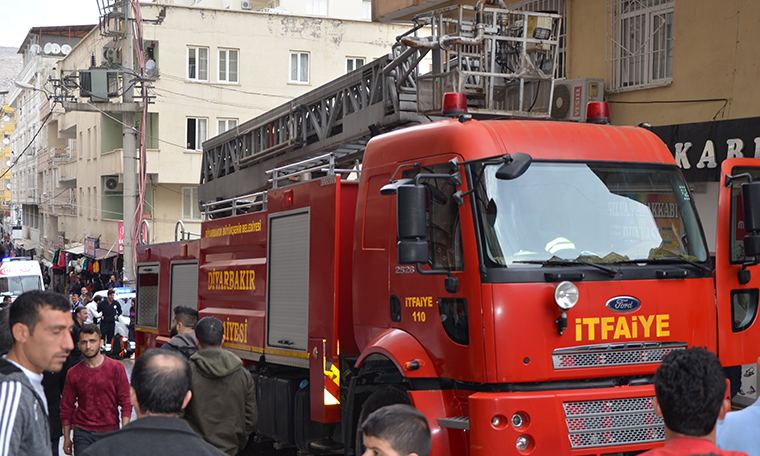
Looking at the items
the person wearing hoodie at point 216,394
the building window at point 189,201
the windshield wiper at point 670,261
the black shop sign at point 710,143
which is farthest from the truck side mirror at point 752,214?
the building window at point 189,201

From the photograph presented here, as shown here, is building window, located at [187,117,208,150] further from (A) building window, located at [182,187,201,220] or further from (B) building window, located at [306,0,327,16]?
(B) building window, located at [306,0,327,16]

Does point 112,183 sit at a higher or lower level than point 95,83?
lower

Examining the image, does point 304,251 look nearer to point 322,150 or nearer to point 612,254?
point 612,254

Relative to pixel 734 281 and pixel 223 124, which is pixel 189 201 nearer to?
pixel 223 124

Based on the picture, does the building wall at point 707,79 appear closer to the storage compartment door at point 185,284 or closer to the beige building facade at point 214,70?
the storage compartment door at point 185,284

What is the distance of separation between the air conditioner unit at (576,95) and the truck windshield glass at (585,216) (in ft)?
16.9

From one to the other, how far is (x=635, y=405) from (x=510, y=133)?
1974 millimetres

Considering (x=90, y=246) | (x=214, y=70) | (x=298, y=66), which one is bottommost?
(x=90, y=246)

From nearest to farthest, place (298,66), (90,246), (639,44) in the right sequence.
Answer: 1. (639,44)
2. (298,66)
3. (90,246)

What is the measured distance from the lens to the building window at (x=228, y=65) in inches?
1355

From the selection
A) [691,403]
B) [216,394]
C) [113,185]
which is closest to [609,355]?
[691,403]

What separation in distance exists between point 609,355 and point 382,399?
172 centimetres

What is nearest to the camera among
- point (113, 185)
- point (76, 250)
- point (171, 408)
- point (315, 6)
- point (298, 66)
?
point (171, 408)

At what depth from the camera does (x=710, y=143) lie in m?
10.7
